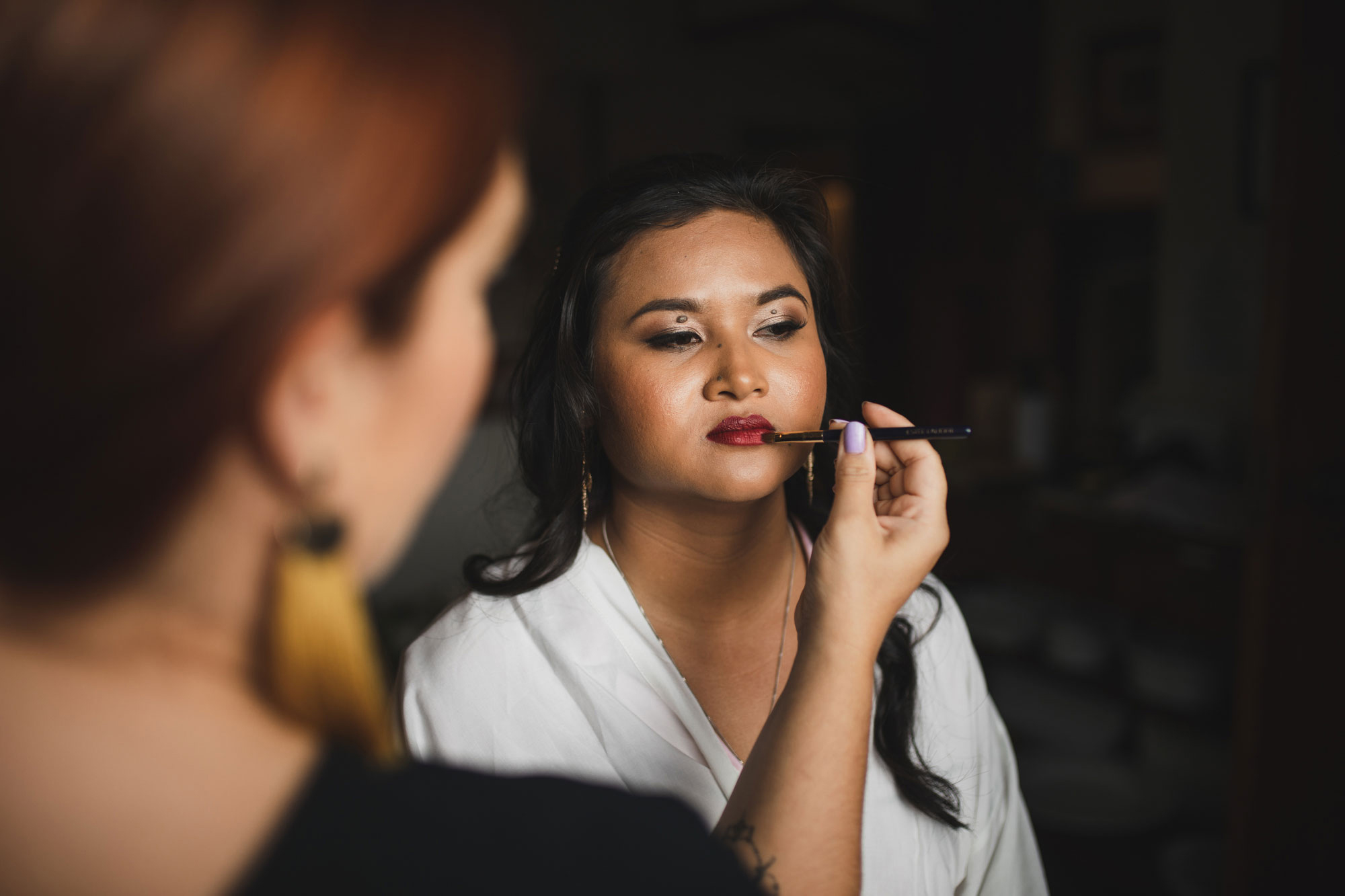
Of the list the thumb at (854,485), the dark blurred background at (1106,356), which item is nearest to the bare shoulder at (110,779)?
the thumb at (854,485)

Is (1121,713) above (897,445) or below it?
below

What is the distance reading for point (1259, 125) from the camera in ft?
7.91

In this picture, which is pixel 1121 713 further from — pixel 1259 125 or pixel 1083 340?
pixel 1259 125

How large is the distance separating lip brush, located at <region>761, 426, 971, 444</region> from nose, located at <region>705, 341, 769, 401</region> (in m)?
0.06

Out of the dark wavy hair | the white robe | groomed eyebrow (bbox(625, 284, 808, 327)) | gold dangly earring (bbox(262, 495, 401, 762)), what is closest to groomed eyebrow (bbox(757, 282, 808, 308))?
groomed eyebrow (bbox(625, 284, 808, 327))

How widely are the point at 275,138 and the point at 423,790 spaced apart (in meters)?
0.35

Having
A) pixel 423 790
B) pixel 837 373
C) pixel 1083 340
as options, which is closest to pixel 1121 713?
pixel 1083 340

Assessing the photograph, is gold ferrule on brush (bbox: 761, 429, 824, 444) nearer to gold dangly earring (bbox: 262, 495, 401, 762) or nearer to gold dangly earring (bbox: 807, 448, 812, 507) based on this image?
gold dangly earring (bbox: 807, 448, 812, 507)

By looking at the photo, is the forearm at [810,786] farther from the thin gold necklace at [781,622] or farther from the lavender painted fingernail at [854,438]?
the thin gold necklace at [781,622]

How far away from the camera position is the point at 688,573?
1139 millimetres

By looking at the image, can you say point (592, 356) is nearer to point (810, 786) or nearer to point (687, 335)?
point (687, 335)

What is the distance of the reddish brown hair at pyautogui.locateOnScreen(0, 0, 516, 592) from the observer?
0.31 meters

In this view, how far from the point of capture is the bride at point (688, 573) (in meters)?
1.00

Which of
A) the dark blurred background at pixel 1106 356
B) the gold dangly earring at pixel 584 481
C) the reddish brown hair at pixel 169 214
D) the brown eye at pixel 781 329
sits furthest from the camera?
the dark blurred background at pixel 1106 356
